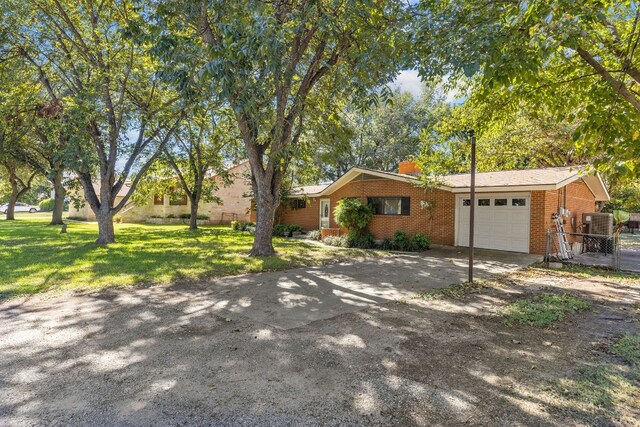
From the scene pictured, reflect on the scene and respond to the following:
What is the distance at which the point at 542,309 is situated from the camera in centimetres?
555

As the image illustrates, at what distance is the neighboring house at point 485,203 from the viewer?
39.1 ft

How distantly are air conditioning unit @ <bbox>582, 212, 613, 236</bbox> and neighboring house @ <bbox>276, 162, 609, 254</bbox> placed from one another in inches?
13.5

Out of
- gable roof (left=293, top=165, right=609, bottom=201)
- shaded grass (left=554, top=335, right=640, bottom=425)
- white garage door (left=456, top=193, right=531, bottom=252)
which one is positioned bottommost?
shaded grass (left=554, top=335, right=640, bottom=425)

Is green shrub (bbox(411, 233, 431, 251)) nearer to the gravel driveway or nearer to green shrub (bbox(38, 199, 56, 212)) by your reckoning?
the gravel driveway

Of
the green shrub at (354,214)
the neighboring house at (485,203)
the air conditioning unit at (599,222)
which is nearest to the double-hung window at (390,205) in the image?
the neighboring house at (485,203)

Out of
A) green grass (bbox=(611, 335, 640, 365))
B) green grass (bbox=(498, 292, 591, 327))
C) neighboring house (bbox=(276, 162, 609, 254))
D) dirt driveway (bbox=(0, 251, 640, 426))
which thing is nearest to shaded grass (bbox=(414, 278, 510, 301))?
dirt driveway (bbox=(0, 251, 640, 426))

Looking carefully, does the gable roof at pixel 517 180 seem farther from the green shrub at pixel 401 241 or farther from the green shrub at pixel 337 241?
the green shrub at pixel 337 241

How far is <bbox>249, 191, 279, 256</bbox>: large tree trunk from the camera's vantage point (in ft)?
35.7

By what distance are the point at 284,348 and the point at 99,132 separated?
12.7 metres

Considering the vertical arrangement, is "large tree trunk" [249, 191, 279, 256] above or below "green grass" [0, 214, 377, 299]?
above

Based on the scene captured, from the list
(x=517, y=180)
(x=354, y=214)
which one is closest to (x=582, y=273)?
(x=517, y=180)

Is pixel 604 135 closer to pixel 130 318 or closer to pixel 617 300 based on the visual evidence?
pixel 617 300

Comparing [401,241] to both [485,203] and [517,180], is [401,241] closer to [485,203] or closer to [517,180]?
[485,203]

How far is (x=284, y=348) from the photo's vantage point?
12.9 feet
